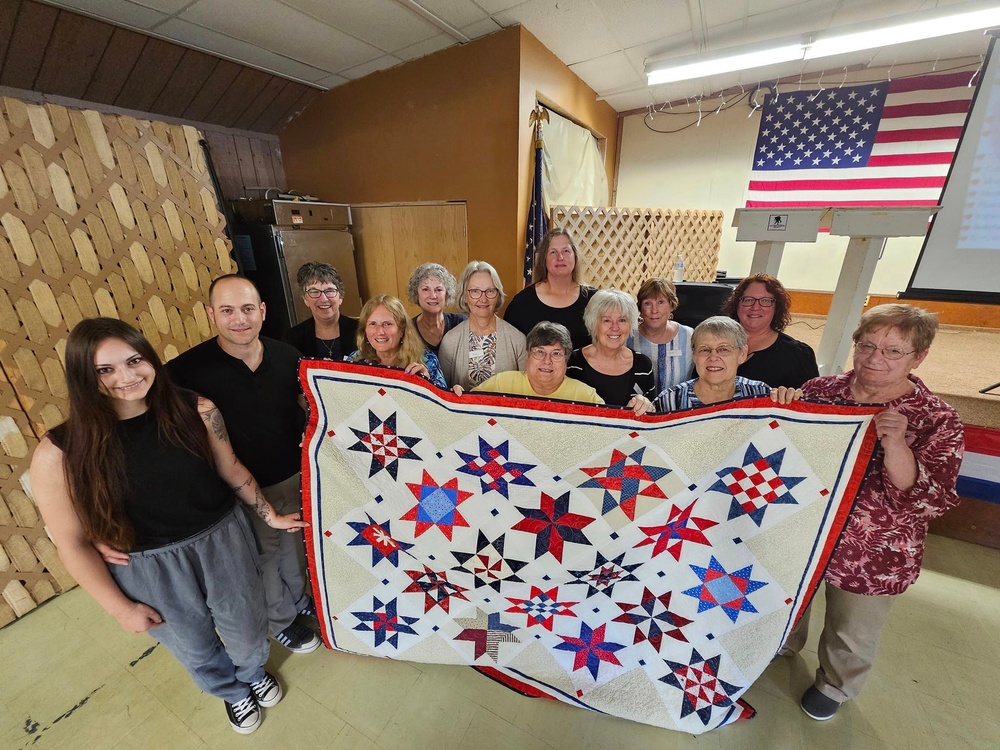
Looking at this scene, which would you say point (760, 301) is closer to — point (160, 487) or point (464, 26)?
point (160, 487)

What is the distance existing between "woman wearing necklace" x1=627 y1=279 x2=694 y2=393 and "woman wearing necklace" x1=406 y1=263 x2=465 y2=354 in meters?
0.82

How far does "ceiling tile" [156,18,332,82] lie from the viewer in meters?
2.47

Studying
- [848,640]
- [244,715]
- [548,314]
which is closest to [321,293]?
[548,314]

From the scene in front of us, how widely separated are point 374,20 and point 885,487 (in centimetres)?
342

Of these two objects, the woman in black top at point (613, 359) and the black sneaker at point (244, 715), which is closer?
the black sneaker at point (244, 715)

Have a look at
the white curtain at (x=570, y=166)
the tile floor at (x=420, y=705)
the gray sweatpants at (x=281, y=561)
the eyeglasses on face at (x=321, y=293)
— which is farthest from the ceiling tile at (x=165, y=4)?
the tile floor at (x=420, y=705)

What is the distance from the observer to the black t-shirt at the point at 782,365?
1.46 meters

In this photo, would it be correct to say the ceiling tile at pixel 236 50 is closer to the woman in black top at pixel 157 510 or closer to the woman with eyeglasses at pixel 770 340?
the woman in black top at pixel 157 510

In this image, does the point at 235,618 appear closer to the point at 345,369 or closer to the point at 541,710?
the point at 345,369

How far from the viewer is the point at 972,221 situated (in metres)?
2.30

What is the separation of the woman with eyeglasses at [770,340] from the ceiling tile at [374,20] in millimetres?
2564

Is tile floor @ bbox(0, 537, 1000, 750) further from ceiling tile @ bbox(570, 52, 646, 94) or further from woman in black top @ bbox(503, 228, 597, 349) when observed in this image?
ceiling tile @ bbox(570, 52, 646, 94)

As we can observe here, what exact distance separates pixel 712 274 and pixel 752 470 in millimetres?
4081

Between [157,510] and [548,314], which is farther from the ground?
[548,314]
